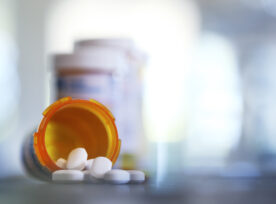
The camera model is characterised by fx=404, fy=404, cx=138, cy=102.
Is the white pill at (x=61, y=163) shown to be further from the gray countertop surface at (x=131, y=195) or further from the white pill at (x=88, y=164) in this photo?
the gray countertop surface at (x=131, y=195)

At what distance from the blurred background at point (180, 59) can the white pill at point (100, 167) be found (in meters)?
0.99

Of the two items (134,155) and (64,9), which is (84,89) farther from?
(64,9)

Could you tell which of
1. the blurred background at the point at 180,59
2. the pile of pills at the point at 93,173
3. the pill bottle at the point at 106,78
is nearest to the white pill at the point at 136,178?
the pile of pills at the point at 93,173

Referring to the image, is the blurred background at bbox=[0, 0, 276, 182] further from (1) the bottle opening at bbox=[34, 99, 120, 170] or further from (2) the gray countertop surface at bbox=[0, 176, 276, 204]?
(2) the gray countertop surface at bbox=[0, 176, 276, 204]

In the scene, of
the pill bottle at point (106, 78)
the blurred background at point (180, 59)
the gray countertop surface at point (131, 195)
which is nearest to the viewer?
the gray countertop surface at point (131, 195)

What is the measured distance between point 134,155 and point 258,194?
0.58 m

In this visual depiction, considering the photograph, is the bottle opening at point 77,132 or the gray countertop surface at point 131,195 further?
the bottle opening at point 77,132

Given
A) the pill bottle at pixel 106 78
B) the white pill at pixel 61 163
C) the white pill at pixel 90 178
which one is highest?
the pill bottle at pixel 106 78

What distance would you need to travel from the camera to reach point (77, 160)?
2.15 ft

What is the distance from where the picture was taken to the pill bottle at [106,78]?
90 centimetres

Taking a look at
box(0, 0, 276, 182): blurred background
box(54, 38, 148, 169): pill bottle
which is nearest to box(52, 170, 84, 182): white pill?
box(54, 38, 148, 169): pill bottle

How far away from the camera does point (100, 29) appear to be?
65.3 inches

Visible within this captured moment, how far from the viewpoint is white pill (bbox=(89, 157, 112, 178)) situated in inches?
23.6

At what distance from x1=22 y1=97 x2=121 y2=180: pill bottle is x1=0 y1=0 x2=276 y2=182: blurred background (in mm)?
819
